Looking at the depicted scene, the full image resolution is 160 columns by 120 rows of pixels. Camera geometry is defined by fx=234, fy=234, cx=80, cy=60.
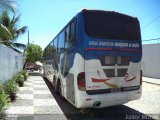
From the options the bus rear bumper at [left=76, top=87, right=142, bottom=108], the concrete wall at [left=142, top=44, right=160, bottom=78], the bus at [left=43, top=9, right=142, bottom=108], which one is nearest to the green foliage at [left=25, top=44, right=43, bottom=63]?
the concrete wall at [left=142, top=44, right=160, bottom=78]

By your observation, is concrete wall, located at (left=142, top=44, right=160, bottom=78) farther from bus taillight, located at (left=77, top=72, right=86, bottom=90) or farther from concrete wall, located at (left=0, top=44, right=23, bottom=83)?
bus taillight, located at (left=77, top=72, right=86, bottom=90)

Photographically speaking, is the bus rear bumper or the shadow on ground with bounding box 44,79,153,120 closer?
the bus rear bumper

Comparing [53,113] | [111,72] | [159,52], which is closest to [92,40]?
[111,72]

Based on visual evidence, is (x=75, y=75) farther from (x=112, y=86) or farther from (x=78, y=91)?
(x=112, y=86)

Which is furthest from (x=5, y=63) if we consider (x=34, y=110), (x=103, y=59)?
(x=103, y=59)

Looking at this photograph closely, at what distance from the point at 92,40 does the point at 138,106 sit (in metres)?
3.56

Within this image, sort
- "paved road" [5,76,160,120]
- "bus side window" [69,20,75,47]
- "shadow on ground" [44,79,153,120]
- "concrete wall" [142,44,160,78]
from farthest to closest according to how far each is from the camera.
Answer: "concrete wall" [142,44,160,78], "bus side window" [69,20,75,47], "paved road" [5,76,160,120], "shadow on ground" [44,79,153,120]

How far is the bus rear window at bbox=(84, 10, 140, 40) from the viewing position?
714cm

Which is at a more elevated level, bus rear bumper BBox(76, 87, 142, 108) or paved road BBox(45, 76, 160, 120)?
bus rear bumper BBox(76, 87, 142, 108)

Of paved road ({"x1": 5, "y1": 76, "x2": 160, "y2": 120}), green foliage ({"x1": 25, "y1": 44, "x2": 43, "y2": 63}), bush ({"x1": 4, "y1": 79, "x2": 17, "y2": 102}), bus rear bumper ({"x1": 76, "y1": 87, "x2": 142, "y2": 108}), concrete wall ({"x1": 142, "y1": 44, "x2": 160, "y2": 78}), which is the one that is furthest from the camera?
green foliage ({"x1": 25, "y1": 44, "x2": 43, "y2": 63})

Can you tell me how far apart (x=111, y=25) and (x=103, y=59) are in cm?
117

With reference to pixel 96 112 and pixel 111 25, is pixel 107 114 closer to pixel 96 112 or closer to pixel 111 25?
pixel 96 112

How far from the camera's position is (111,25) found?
743 centimetres

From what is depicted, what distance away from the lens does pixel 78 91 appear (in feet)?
22.5
